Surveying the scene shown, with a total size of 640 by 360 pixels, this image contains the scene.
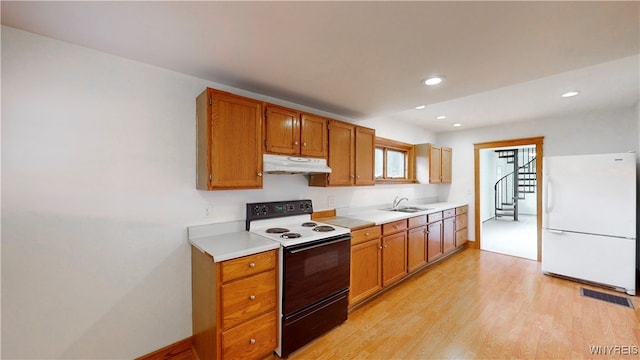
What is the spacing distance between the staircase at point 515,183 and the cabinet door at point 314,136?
8.03m

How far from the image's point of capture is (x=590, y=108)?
11.1ft

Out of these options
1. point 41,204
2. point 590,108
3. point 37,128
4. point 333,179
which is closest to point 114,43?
point 37,128

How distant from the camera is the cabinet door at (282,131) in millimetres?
2182

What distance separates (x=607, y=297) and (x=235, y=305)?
4.11 metres

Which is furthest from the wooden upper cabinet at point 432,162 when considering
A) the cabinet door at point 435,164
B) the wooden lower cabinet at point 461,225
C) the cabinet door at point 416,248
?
the cabinet door at point 416,248

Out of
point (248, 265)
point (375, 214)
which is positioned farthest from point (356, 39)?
point (375, 214)

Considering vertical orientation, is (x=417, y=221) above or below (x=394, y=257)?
above

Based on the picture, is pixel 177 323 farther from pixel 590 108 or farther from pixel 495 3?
pixel 590 108

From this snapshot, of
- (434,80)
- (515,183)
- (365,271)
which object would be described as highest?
(434,80)

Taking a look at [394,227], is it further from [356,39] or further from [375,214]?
[356,39]

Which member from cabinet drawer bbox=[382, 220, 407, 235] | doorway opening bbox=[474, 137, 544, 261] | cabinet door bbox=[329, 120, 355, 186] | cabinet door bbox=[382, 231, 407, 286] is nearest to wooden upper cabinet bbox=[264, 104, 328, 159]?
cabinet door bbox=[329, 120, 355, 186]

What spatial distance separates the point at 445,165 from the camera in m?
4.84

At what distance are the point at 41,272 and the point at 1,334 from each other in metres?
0.35

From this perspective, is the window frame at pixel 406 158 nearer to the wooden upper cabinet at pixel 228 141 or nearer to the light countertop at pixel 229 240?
the light countertop at pixel 229 240
